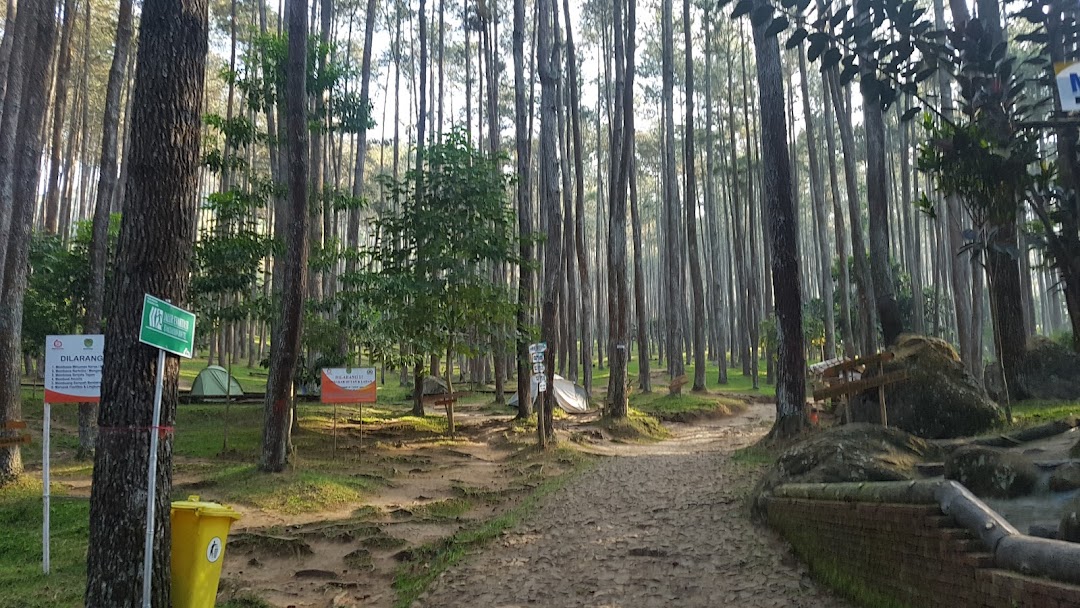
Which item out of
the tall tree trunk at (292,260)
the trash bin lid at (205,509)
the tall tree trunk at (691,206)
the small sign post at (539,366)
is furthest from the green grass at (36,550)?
the tall tree trunk at (691,206)

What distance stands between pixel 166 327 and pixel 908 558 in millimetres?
4639

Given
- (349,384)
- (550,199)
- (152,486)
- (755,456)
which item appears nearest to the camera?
(152,486)

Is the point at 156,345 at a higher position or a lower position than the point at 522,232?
lower

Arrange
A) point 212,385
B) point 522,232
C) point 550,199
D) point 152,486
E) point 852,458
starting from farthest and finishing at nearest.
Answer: point 212,385 → point 522,232 → point 550,199 → point 852,458 → point 152,486

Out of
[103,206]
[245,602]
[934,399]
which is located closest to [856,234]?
[934,399]

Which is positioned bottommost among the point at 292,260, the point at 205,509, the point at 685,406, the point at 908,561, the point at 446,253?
the point at 908,561

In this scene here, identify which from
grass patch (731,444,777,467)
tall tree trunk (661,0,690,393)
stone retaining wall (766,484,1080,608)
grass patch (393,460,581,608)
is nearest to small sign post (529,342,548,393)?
grass patch (731,444,777,467)

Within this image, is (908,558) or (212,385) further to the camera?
(212,385)

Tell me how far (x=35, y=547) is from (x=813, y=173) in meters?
25.0

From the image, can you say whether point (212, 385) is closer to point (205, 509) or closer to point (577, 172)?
point (577, 172)

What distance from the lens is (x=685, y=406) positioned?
2228 centimetres

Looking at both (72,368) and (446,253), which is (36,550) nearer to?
(72,368)

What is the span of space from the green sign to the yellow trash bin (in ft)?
3.40

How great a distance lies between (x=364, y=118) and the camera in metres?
14.4
